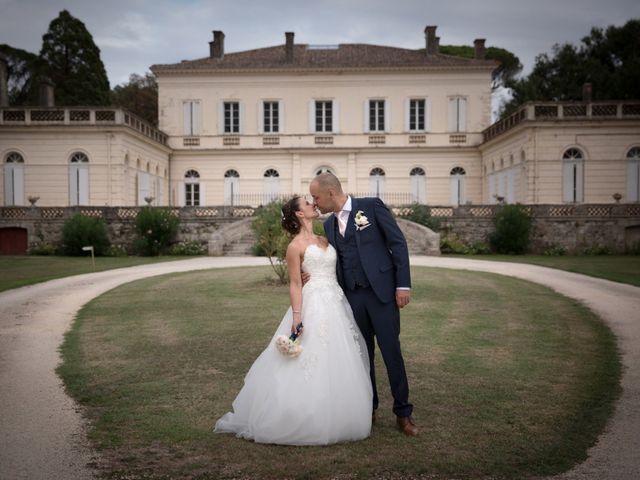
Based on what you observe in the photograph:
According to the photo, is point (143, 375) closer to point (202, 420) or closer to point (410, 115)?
point (202, 420)

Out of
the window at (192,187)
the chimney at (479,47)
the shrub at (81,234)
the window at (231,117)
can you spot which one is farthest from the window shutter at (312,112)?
the shrub at (81,234)

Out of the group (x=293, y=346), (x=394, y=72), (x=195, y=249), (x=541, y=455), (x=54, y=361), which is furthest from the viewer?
(x=394, y=72)

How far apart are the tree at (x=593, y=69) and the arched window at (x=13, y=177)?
33.3 metres

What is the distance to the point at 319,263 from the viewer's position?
5344 mm

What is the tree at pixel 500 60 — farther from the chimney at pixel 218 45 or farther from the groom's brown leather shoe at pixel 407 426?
the groom's brown leather shoe at pixel 407 426

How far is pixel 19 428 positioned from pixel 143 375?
1918mm

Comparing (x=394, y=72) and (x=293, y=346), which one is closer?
(x=293, y=346)

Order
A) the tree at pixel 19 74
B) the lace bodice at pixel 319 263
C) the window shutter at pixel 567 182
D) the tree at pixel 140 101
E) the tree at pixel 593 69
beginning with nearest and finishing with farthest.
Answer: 1. the lace bodice at pixel 319 263
2. the window shutter at pixel 567 182
3. the tree at pixel 593 69
4. the tree at pixel 19 74
5. the tree at pixel 140 101

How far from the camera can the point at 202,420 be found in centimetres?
553

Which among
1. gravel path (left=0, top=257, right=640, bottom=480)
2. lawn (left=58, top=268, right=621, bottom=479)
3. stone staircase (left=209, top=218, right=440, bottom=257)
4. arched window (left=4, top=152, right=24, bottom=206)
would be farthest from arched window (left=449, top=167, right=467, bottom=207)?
lawn (left=58, top=268, right=621, bottom=479)

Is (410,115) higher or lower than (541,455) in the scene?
higher

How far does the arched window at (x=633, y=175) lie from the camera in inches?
1220

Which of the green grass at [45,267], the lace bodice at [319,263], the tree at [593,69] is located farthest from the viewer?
the tree at [593,69]

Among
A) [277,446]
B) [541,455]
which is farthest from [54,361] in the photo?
[541,455]
